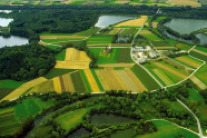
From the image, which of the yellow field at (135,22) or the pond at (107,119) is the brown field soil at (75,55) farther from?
the yellow field at (135,22)

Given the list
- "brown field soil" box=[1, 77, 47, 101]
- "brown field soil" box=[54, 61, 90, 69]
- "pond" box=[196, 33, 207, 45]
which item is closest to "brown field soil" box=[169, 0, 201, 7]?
"pond" box=[196, 33, 207, 45]

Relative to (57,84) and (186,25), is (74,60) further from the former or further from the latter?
(186,25)

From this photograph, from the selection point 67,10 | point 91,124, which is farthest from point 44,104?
point 67,10

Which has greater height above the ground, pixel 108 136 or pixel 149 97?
pixel 149 97

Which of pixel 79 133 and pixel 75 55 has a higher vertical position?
pixel 75 55

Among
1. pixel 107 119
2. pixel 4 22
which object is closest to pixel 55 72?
pixel 107 119

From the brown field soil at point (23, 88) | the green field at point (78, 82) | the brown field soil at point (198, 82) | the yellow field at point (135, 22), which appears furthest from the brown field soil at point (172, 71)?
the yellow field at point (135, 22)

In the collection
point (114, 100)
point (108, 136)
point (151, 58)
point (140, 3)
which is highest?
point (140, 3)

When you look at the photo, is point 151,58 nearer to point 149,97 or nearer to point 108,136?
point 149,97
